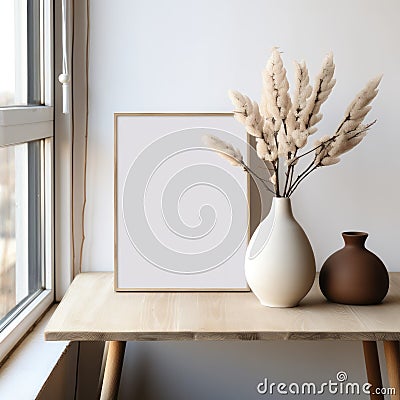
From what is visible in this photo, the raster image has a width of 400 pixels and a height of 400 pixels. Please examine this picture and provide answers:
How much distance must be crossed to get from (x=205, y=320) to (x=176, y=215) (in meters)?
0.31

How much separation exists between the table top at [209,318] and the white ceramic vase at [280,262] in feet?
0.12

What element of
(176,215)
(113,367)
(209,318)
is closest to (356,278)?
(209,318)

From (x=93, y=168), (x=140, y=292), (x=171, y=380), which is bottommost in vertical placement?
(x=171, y=380)

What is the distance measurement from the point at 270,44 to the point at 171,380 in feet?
2.98

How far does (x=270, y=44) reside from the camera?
1.86 metres

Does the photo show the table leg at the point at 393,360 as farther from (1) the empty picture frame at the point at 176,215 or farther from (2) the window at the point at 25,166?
(2) the window at the point at 25,166

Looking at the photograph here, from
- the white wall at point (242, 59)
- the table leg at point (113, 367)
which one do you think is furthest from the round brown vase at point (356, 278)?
the table leg at point (113, 367)

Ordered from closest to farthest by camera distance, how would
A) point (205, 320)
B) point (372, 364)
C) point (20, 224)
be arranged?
point (205, 320) → point (20, 224) → point (372, 364)

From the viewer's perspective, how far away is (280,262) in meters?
1.54

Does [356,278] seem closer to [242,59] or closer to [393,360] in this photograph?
[393,360]

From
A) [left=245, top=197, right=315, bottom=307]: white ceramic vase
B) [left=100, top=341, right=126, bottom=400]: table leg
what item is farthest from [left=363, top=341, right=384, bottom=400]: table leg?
[left=100, top=341, right=126, bottom=400]: table leg

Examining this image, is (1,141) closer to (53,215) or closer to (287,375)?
(53,215)

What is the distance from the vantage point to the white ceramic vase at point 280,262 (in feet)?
5.04

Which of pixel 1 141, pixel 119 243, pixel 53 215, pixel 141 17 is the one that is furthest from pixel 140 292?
pixel 141 17
